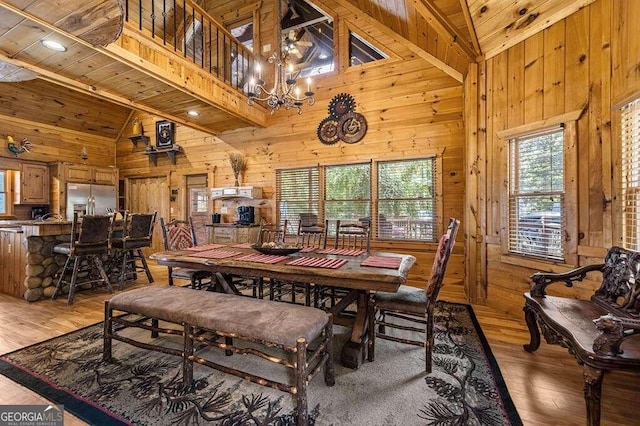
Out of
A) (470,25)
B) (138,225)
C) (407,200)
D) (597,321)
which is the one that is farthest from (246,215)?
(597,321)

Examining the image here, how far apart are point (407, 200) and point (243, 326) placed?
340 cm

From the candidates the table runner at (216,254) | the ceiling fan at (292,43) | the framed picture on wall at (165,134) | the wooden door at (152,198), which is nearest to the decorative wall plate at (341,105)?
the ceiling fan at (292,43)

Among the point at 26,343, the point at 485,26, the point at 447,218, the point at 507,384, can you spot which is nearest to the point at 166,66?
the point at 26,343

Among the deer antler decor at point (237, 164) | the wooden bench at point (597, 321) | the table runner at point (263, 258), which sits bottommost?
the wooden bench at point (597, 321)

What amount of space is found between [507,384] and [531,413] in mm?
267

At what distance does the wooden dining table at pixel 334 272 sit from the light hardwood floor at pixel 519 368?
1007mm

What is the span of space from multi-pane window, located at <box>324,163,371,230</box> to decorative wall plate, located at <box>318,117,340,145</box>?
0.46 metres

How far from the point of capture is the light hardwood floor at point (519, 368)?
1.62m

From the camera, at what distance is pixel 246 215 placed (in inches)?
206

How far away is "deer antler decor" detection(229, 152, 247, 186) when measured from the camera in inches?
220

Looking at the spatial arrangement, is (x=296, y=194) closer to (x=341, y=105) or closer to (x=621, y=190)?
(x=341, y=105)

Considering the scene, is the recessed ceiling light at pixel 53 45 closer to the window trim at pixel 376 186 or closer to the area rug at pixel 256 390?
the area rug at pixel 256 390

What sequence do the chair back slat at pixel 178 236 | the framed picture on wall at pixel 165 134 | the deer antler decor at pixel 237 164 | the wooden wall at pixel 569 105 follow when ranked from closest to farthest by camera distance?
the wooden wall at pixel 569 105 → the chair back slat at pixel 178 236 → the deer antler decor at pixel 237 164 → the framed picture on wall at pixel 165 134

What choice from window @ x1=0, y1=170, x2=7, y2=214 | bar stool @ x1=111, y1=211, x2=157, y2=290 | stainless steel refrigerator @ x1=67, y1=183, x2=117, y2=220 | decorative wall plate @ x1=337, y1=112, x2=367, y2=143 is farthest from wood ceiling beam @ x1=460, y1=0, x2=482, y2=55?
window @ x1=0, y1=170, x2=7, y2=214
